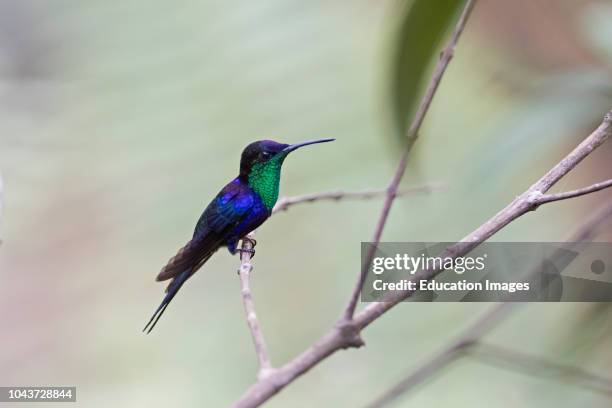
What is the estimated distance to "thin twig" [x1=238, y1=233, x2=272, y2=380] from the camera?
59 centimetres

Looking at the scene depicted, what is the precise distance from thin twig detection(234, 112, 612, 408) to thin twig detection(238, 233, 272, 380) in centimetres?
1

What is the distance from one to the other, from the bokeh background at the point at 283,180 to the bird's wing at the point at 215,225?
0.73 feet

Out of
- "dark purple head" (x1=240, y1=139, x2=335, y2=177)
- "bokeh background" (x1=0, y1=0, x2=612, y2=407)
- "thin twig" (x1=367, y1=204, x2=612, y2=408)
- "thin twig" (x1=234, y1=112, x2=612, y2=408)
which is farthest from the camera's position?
"bokeh background" (x1=0, y1=0, x2=612, y2=407)

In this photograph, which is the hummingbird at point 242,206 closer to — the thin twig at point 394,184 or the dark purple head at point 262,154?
the dark purple head at point 262,154

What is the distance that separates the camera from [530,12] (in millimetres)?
2014

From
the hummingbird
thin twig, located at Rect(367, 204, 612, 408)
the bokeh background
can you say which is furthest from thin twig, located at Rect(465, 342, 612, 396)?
the hummingbird

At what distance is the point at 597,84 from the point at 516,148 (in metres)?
0.17

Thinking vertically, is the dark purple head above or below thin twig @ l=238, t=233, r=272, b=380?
above

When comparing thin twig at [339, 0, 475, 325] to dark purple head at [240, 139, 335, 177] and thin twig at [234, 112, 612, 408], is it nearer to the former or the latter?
thin twig at [234, 112, 612, 408]

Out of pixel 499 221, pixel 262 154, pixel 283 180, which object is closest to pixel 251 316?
pixel 499 221

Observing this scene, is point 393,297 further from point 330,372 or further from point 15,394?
point 330,372

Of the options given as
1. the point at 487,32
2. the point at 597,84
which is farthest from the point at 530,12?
the point at 597,84

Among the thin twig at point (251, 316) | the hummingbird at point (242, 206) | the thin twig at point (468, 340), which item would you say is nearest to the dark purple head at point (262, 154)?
the hummingbird at point (242, 206)

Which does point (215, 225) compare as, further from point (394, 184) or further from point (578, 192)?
point (578, 192)
